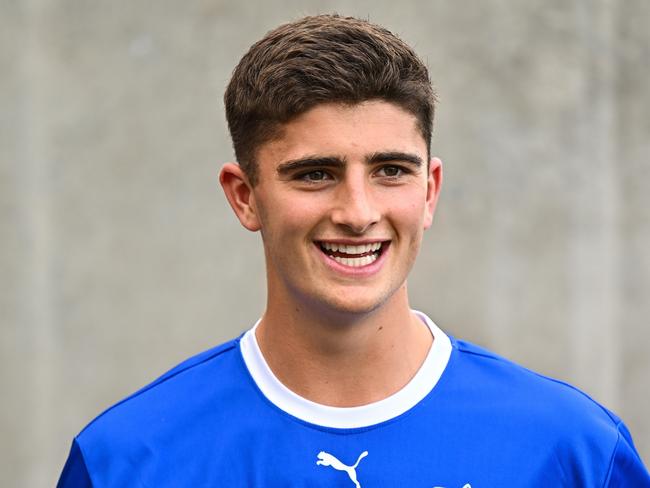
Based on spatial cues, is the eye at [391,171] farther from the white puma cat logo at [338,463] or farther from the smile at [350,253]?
the white puma cat logo at [338,463]

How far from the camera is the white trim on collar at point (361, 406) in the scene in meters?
2.50

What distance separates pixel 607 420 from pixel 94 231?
2.63 m

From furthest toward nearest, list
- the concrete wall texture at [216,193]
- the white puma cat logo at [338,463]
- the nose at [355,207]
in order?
the concrete wall texture at [216,193] → the white puma cat logo at [338,463] → the nose at [355,207]

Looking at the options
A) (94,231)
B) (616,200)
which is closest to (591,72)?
(616,200)

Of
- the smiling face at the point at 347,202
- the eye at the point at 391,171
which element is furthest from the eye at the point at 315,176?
the eye at the point at 391,171

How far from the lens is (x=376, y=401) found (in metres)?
2.54

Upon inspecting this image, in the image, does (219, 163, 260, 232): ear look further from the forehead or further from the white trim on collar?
the white trim on collar

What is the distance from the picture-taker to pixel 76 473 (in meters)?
2.58

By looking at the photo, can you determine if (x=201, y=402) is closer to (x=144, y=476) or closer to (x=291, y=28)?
(x=144, y=476)

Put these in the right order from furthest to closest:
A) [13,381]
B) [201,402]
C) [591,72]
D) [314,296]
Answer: [591,72] < [13,381] < [201,402] < [314,296]

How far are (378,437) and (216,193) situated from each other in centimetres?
237

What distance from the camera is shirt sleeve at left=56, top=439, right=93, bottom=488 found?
256cm

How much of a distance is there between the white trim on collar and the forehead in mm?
482

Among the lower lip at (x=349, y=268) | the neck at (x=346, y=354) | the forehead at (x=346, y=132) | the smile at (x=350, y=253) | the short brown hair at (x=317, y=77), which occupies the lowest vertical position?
the neck at (x=346, y=354)
